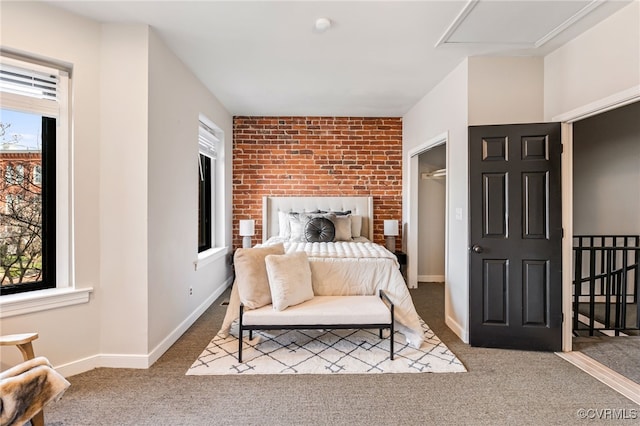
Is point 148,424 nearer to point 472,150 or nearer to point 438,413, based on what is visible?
point 438,413

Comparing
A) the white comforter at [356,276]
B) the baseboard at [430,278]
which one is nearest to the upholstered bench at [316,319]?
the white comforter at [356,276]

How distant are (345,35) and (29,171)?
106 inches

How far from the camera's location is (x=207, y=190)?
4.66 m

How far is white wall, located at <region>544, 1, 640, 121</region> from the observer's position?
7.10 feet

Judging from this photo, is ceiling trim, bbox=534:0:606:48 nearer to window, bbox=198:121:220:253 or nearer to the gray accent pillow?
the gray accent pillow

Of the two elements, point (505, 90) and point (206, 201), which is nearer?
point (505, 90)

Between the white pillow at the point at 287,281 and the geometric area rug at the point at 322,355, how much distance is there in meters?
0.45

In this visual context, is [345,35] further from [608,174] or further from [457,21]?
[608,174]

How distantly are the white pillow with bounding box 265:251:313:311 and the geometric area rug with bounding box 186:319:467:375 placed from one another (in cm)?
45

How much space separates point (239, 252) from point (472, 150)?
2.38 m

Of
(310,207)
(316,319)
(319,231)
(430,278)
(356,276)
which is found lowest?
(430,278)

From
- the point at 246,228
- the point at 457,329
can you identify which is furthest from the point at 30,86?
the point at 457,329

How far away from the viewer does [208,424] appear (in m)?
1.84

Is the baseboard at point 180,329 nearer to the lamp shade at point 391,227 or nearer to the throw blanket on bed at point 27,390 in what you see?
the throw blanket on bed at point 27,390
